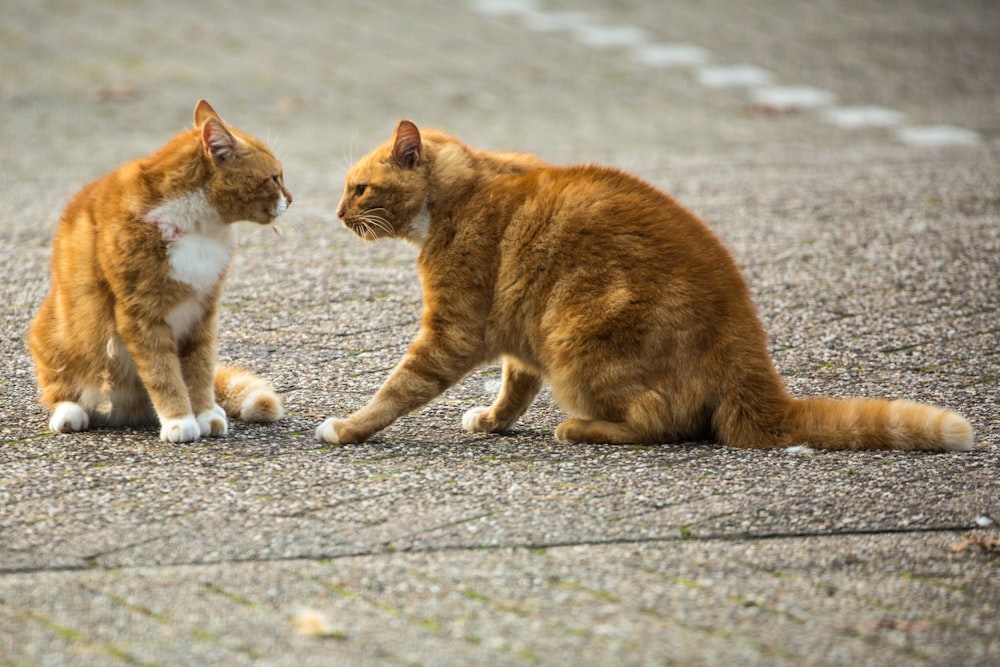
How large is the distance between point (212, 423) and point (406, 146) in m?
1.23

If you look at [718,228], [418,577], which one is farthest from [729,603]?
[718,228]

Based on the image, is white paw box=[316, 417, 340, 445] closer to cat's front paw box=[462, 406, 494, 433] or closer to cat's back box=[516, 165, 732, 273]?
cat's front paw box=[462, 406, 494, 433]

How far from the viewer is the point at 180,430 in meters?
4.31

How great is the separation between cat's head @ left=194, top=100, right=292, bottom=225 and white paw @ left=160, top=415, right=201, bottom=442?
28.7 inches

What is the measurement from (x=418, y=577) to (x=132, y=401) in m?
1.72

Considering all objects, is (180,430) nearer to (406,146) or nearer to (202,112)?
(202,112)

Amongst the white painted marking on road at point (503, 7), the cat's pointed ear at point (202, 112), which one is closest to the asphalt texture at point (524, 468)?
the cat's pointed ear at point (202, 112)

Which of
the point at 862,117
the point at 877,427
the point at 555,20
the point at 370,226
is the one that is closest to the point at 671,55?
the point at 555,20

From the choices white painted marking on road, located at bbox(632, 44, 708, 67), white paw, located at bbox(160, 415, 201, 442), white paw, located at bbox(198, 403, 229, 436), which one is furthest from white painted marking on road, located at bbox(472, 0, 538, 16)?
white paw, located at bbox(160, 415, 201, 442)

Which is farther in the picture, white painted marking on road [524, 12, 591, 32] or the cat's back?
white painted marking on road [524, 12, 591, 32]

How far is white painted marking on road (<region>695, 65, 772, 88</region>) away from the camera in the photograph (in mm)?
12508

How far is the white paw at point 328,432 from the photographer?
4.37m

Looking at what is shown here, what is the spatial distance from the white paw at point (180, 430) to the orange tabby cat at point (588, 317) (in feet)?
1.47

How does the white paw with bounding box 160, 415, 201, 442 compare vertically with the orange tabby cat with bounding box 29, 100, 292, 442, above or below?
below
